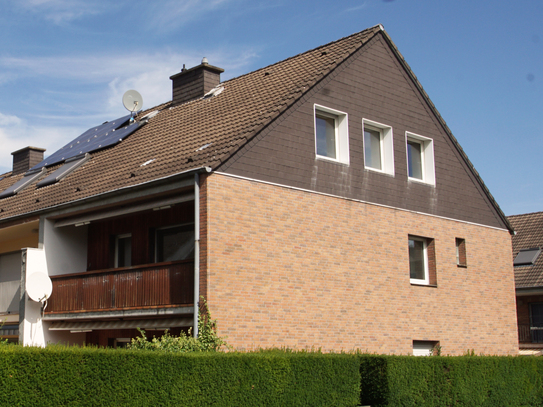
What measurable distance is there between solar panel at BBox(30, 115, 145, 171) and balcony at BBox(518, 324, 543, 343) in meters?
18.7

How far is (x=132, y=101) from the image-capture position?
22125mm

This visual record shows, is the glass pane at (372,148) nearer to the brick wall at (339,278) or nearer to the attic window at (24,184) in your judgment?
the brick wall at (339,278)

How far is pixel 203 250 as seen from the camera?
13.1 m

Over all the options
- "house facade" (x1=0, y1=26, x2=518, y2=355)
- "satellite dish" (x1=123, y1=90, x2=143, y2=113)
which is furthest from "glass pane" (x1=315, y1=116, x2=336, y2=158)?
"satellite dish" (x1=123, y1=90, x2=143, y2=113)

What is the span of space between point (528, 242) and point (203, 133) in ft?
66.6

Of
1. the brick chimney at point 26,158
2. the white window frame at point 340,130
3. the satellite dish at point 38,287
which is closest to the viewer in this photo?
the satellite dish at point 38,287

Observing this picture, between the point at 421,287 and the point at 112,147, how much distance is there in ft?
31.6

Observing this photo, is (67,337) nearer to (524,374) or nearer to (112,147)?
(112,147)

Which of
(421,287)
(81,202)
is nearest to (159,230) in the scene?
(81,202)

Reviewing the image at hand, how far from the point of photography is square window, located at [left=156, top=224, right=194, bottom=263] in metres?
15.6

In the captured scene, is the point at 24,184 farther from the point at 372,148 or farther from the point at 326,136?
the point at 372,148

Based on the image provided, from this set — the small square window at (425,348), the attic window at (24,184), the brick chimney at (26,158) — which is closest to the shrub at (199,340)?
the small square window at (425,348)

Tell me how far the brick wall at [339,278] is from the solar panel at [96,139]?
703 centimetres

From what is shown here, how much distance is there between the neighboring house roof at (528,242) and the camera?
28.0m
